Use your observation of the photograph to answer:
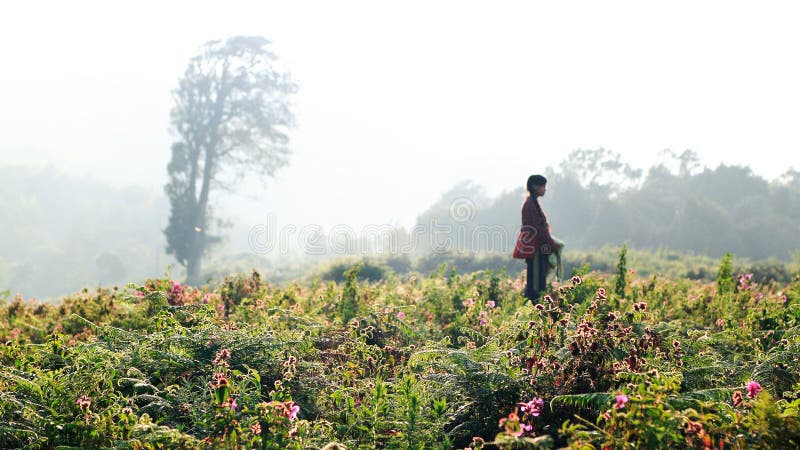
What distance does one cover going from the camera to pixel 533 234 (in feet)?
23.1

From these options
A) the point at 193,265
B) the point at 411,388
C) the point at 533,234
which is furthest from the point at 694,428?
the point at 193,265

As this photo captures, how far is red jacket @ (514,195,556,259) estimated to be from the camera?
704cm

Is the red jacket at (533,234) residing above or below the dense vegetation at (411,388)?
above

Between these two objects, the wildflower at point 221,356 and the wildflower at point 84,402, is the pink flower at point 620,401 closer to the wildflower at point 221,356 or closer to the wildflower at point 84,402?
the wildflower at point 221,356

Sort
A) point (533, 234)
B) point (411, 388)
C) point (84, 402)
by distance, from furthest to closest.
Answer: point (533, 234), point (411, 388), point (84, 402)

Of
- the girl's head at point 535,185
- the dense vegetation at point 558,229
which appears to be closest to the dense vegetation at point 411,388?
the girl's head at point 535,185

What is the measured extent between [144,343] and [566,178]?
42.9 m

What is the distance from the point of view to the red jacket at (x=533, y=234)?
277 inches

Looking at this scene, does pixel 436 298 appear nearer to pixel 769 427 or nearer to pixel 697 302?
pixel 697 302

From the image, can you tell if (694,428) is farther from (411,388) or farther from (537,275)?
(537,275)

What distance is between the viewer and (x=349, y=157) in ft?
596

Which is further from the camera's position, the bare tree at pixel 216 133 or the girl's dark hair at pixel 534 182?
the bare tree at pixel 216 133

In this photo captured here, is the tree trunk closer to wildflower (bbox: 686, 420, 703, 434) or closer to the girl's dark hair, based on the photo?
the girl's dark hair

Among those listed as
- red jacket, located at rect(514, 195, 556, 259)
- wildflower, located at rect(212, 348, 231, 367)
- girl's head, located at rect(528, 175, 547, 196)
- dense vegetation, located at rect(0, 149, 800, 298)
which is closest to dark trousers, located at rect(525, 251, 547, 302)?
red jacket, located at rect(514, 195, 556, 259)
